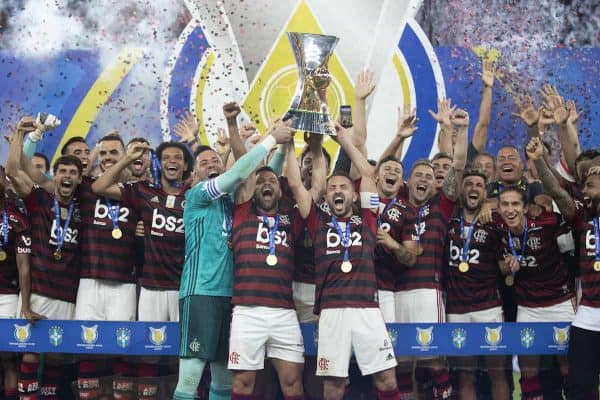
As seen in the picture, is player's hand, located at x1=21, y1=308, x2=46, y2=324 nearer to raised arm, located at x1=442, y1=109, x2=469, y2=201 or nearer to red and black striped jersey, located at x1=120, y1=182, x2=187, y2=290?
red and black striped jersey, located at x1=120, y1=182, x2=187, y2=290

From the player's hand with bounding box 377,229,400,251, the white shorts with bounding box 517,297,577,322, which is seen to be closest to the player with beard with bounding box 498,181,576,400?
the white shorts with bounding box 517,297,577,322

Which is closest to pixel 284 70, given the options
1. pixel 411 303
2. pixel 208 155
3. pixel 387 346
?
pixel 208 155

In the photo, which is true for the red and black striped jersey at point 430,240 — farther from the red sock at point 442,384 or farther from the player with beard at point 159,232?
the player with beard at point 159,232

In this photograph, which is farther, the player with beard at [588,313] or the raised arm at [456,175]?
the raised arm at [456,175]

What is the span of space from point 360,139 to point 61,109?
349 cm

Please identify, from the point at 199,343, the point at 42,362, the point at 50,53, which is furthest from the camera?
the point at 50,53

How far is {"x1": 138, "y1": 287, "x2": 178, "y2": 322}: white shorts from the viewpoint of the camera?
635 centimetres

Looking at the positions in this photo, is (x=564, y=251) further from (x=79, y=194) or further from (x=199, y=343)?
(x=79, y=194)

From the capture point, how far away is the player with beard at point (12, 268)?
247 inches

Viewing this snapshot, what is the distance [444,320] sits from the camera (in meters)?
6.41

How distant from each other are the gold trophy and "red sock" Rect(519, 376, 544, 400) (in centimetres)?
217

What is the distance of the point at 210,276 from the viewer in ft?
18.6

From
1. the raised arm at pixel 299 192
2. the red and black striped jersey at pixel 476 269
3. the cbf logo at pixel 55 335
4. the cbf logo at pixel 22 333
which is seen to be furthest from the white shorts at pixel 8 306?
the red and black striped jersey at pixel 476 269

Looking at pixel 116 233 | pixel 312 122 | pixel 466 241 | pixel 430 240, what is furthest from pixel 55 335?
pixel 466 241
